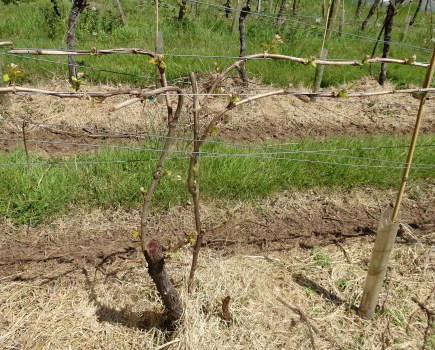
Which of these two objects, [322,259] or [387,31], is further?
[387,31]

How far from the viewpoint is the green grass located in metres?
6.06

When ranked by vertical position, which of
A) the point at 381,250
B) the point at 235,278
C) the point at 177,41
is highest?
the point at 177,41

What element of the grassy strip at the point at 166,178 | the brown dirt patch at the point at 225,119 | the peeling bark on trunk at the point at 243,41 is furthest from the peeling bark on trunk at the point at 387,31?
the grassy strip at the point at 166,178

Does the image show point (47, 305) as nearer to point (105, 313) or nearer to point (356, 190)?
point (105, 313)

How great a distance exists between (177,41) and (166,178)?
15.2ft

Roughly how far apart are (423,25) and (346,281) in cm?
1065

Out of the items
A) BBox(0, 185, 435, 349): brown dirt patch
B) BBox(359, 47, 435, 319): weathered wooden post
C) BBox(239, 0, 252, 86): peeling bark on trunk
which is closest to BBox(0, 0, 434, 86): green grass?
BBox(239, 0, 252, 86): peeling bark on trunk

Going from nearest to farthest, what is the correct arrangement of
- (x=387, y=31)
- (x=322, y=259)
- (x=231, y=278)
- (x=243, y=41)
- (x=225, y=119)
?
(x=231, y=278) < (x=322, y=259) < (x=225, y=119) < (x=243, y=41) < (x=387, y=31)

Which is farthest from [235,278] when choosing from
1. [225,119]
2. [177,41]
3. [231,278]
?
[177,41]

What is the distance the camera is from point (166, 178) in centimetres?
360

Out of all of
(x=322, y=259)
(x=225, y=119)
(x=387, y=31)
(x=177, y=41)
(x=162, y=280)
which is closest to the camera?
(x=162, y=280)

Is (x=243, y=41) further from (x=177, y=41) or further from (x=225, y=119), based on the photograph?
(x=177, y=41)

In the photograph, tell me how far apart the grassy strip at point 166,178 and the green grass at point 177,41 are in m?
2.36

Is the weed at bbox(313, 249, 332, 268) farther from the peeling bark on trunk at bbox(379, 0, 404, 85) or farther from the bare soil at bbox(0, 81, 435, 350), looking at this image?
the peeling bark on trunk at bbox(379, 0, 404, 85)
